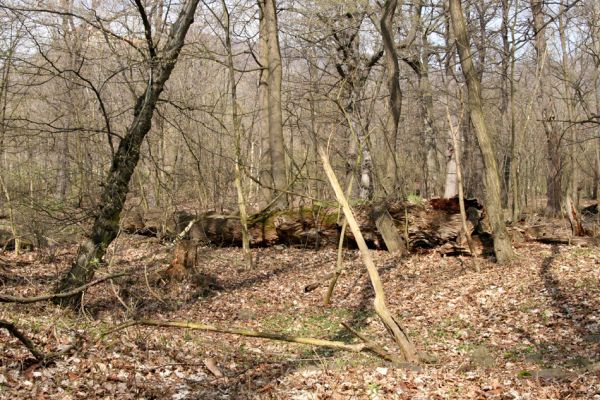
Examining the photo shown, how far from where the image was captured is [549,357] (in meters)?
6.75

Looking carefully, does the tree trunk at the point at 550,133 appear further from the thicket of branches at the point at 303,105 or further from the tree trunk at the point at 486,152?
the tree trunk at the point at 486,152

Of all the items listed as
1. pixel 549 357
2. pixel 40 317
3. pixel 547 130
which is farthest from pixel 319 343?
pixel 547 130

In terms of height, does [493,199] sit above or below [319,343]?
above

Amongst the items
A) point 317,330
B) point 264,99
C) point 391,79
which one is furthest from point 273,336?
point 264,99

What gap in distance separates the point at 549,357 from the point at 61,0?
442 inches

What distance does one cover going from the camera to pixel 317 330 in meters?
8.84

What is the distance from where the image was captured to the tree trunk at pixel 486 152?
35.9 feet

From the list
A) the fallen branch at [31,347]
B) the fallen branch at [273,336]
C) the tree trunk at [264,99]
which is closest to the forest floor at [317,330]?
the fallen branch at [31,347]

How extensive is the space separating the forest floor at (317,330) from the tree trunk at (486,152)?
18.2 inches

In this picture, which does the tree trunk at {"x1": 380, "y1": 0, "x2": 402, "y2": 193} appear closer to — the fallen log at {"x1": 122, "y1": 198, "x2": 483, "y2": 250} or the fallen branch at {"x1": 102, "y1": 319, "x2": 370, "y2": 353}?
the fallen log at {"x1": 122, "y1": 198, "x2": 483, "y2": 250}

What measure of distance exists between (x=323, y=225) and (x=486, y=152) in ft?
14.5

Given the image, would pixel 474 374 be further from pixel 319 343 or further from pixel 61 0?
pixel 61 0

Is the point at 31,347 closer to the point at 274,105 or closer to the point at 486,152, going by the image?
the point at 486,152

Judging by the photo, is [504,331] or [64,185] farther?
[64,185]
